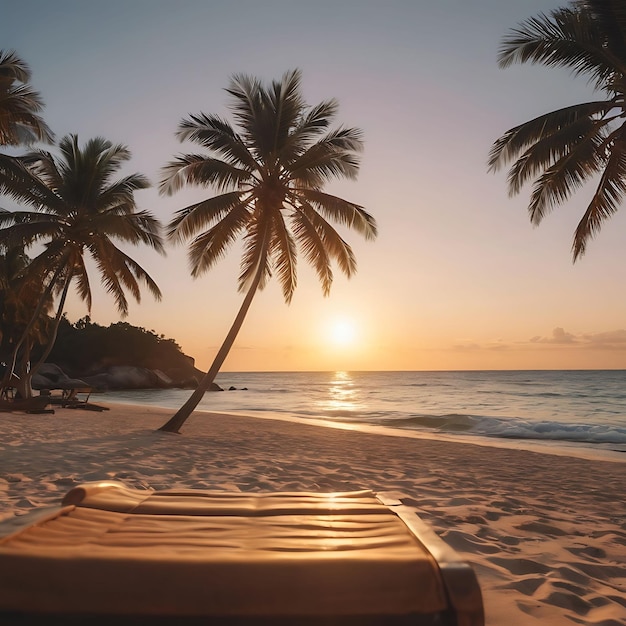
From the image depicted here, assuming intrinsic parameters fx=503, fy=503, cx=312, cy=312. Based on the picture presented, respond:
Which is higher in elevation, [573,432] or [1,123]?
[1,123]

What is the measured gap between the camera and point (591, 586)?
10.4ft

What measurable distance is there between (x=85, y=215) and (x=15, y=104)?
19.7 feet

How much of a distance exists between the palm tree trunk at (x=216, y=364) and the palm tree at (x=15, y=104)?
23.7ft

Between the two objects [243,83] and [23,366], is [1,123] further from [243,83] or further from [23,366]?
[23,366]

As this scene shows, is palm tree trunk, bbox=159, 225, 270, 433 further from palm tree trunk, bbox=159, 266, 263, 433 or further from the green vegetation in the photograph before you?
the green vegetation

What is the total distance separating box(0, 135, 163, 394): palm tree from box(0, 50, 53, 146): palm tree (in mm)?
3350

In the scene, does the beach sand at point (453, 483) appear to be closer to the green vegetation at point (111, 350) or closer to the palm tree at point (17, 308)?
the palm tree at point (17, 308)

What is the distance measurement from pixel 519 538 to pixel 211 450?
252 inches

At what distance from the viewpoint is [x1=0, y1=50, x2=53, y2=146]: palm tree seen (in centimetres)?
1252

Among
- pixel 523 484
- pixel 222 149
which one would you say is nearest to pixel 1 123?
pixel 222 149

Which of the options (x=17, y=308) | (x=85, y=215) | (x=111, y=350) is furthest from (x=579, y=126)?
(x=111, y=350)

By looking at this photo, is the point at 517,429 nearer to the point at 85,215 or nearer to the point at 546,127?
the point at 546,127

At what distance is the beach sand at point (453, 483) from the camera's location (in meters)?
3.14

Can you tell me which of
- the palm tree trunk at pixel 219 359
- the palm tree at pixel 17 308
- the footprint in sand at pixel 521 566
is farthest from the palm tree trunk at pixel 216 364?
the palm tree at pixel 17 308
